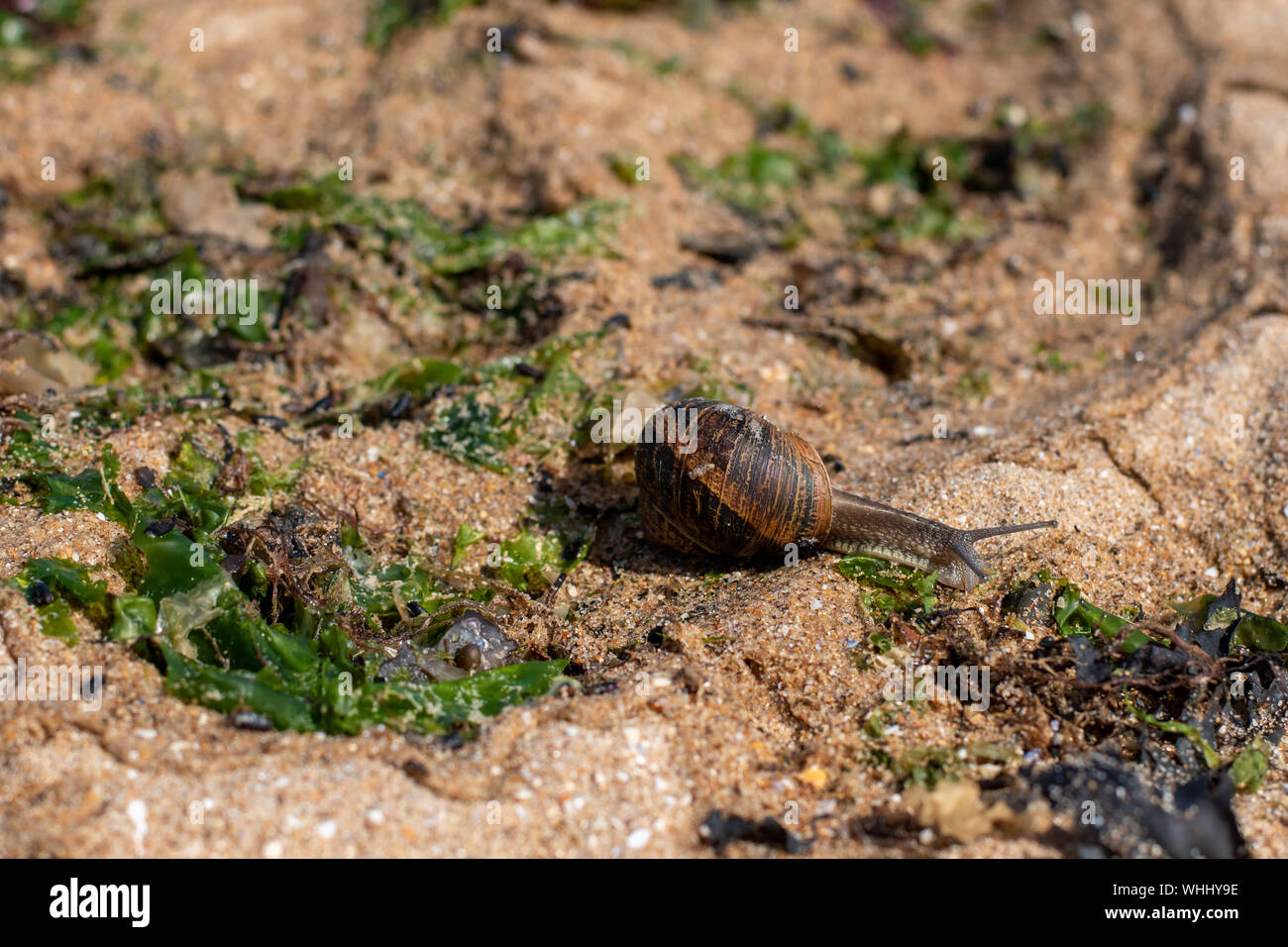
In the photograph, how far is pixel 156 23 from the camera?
8.27 m

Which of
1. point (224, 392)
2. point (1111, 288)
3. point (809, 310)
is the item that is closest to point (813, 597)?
point (809, 310)

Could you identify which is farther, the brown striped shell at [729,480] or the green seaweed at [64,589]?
the brown striped shell at [729,480]

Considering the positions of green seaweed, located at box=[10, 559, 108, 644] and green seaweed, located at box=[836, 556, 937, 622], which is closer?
green seaweed, located at box=[10, 559, 108, 644]

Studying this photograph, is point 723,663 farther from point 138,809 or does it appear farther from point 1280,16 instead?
point 1280,16

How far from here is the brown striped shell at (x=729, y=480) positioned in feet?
15.2

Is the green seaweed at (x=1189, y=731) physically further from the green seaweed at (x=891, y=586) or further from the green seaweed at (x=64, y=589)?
the green seaweed at (x=64, y=589)

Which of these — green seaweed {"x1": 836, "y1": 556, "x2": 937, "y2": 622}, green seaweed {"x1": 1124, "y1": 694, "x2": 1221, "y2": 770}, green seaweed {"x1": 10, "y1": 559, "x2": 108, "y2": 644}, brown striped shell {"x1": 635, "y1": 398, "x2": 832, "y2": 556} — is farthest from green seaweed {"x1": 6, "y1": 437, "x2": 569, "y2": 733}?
green seaweed {"x1": 1124, "y1": 694, "x2": 1221, "y2": 770}

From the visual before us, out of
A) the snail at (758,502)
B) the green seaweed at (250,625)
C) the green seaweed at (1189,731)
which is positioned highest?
the snail at (758,502)

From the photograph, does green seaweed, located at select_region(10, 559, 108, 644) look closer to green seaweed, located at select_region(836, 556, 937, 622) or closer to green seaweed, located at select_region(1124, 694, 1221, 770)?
green seaweed, located at select_region(836, 556, 937, 622)

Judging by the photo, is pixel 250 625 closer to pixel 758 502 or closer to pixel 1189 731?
pixel 758 502

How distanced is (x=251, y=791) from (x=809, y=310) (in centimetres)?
475

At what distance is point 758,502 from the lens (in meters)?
4.64

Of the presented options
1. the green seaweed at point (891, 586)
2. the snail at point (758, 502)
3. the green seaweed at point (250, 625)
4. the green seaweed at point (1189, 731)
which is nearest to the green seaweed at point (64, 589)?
the green seaweed at point (250, 625)

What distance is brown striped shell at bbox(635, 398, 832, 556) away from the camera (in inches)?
182
